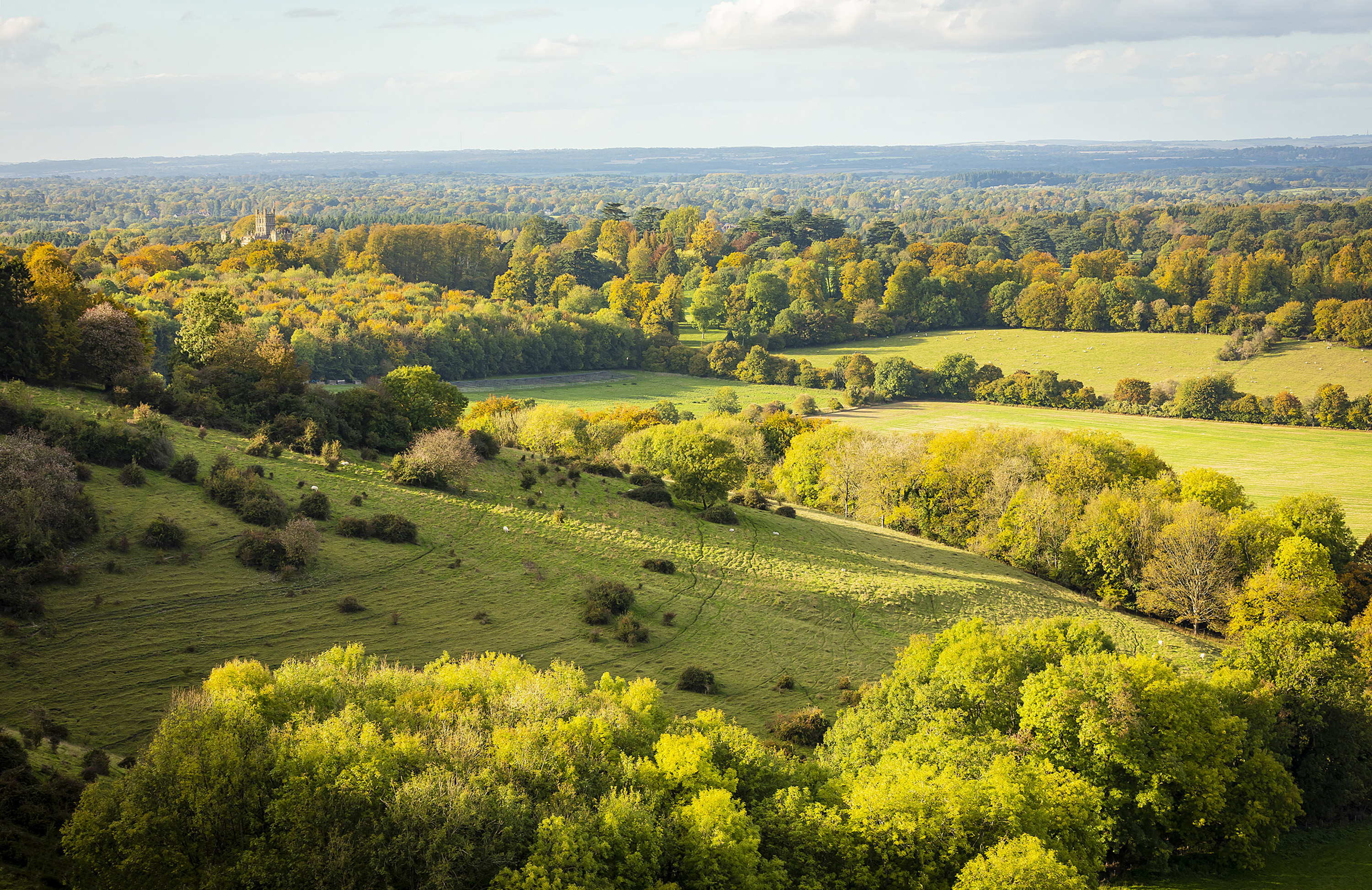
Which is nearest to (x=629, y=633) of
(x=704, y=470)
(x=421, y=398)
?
(x=704, y=470)

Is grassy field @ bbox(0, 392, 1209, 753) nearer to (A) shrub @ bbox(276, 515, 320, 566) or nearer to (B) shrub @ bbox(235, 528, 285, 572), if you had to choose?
(B) shrub @ bbox(235, 528, 285, 572)

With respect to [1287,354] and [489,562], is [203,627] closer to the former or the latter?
[489,562]

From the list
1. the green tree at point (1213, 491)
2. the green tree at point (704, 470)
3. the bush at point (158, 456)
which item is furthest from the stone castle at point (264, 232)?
the green tree at point (1213, 491)

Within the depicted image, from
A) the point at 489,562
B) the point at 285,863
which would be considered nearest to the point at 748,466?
the point at 489,562

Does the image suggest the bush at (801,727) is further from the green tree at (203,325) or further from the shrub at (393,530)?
the green tree at (203,325)

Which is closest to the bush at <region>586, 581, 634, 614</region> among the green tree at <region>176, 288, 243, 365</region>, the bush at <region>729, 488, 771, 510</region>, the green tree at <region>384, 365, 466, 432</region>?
the green tree at <region>384, 365, 466, 432</region>

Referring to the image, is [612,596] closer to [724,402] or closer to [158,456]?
[158,456]

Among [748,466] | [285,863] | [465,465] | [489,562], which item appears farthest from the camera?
[748,466]
